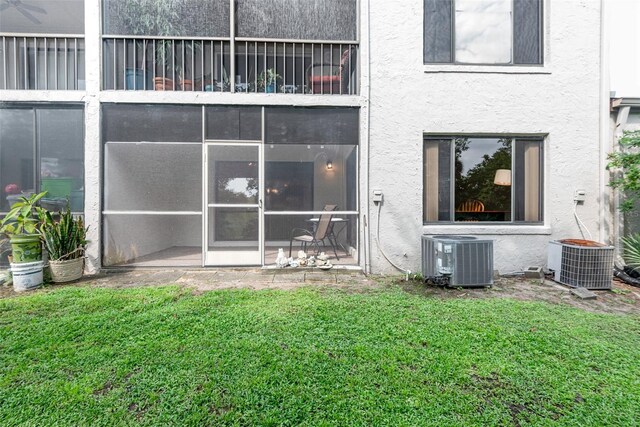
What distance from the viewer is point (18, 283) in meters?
4.40

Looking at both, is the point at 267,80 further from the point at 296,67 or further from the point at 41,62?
the point at 41,62

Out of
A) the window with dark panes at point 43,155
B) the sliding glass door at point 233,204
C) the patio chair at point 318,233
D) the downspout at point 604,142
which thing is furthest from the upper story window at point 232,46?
the downspout at point 604,142

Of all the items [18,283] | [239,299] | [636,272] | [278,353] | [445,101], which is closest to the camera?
[278,353]

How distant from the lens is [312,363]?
8.09 feet

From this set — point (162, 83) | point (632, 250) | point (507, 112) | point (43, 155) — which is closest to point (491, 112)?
point (507, 112)

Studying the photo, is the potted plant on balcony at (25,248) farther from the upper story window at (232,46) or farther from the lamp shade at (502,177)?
the lamp shade at (502,177)

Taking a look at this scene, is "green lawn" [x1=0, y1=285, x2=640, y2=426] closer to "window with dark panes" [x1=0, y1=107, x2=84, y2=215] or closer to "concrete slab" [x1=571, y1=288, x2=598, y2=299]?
"concrete slab" [x1=571, y1=288, x2=598, y2=299]

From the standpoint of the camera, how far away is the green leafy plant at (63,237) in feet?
15.4

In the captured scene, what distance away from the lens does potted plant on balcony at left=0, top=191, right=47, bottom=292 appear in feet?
14.5

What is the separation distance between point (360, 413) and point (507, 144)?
219 inches

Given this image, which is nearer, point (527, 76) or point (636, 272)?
point (636, 272)

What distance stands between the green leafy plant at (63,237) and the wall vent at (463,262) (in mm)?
5885

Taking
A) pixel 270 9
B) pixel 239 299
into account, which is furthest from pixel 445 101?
pixel 239 299

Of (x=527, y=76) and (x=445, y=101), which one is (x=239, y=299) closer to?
(x=445, y=101)
